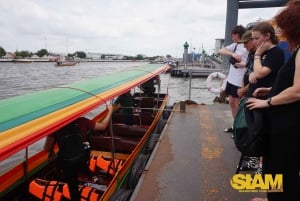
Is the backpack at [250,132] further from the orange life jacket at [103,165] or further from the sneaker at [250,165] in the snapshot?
the orange life jacket at [103,165]

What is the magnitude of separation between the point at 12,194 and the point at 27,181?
0.33m

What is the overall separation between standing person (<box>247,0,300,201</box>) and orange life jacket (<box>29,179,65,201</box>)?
279cm

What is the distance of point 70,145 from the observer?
3.02 meters

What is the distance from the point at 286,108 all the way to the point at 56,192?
10.2 feet

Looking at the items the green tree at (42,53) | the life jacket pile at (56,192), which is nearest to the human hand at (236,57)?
the life jacket pile at (56,192)

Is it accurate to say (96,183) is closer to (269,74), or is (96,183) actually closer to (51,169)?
(51,169)

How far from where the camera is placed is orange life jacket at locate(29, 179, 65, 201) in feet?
12.3

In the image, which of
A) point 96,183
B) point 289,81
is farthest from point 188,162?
point 289,81

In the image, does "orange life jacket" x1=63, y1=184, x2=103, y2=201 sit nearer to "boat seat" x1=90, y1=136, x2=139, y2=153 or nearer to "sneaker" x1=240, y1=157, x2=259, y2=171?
"boat seat" x1=90, y1=136, x2=139, y2=153

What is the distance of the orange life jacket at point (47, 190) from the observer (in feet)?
12.3

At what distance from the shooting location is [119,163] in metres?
4.62

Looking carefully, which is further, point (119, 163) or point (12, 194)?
point (119, 163)

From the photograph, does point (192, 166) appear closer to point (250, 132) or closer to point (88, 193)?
point (88, 193)

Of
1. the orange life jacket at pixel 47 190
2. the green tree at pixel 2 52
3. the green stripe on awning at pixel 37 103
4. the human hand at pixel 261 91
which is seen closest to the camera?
the green stripe on awning at pixel 37 103
